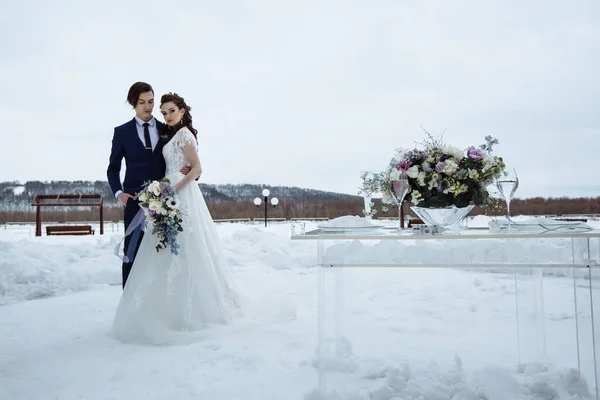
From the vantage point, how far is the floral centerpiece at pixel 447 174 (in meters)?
2.18

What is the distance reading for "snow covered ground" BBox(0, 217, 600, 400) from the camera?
2.15m

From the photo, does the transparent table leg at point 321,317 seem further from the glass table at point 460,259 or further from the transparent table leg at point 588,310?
the transparent table leg at point 588,310

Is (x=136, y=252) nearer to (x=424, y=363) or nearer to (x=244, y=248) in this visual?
(x=424, y=363)

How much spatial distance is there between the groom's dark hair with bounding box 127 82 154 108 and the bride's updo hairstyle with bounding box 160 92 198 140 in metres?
0.13

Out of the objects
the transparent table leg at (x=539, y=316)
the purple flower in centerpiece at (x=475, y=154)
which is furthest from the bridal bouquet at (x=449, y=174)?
the transparent table leg at (x=539, y=316)

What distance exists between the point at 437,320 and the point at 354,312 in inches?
26.9

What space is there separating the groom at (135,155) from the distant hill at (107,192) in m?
8.10

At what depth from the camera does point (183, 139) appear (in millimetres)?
3330

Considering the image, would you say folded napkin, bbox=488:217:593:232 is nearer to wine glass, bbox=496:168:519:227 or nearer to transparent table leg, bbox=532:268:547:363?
wine glass, bbox=496:168:519:227

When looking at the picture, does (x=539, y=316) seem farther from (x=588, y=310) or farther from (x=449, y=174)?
(x=449, y=174)

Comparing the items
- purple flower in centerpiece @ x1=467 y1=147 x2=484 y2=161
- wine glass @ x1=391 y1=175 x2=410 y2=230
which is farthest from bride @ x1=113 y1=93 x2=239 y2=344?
purple flower in centerpiece @ x1=467 y1=147 x2=484 y2=161

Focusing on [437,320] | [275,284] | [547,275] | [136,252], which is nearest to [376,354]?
[437,320]

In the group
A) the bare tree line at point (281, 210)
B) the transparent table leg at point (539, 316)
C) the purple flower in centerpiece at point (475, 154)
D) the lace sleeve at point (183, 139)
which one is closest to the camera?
the purple flower in centerpiece at point (475, 154)

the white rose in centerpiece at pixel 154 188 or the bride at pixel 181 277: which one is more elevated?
the white rose in centerpiece at pixel 154 188
